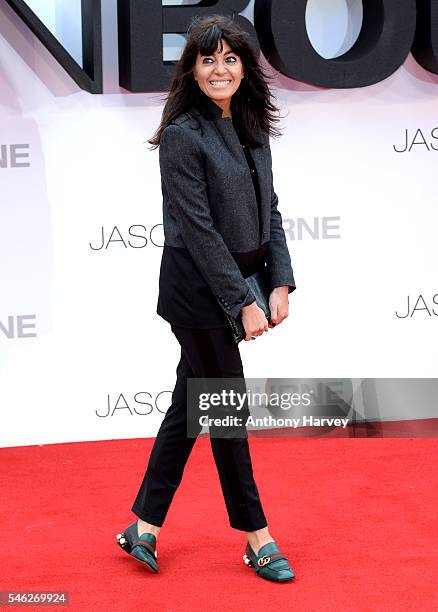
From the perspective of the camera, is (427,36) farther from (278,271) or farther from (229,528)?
(229,528)

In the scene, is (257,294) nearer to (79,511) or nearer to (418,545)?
(418,545)

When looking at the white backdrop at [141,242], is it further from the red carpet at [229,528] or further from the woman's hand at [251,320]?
the woman's hand at [251,320]

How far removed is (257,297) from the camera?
8.93 feet

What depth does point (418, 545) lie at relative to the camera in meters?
3.00

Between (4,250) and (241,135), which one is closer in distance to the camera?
(241,135)

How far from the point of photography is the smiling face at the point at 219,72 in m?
2.62

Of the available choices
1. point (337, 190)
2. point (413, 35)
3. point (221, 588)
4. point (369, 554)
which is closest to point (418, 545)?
point (369, 554)

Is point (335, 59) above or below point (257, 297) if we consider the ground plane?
above

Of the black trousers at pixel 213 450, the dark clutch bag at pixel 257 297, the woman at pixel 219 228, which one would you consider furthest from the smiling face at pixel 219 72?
the black trousers at pixel 213 450

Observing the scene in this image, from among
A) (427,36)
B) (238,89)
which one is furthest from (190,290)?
(427,36)

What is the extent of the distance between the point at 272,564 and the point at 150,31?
2187 mm

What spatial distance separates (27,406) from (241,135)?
1.94 metres

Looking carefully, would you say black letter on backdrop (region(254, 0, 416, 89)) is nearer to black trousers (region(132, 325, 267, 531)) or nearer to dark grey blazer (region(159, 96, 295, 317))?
dark grey blazer (region(159, 96, 295, 317))

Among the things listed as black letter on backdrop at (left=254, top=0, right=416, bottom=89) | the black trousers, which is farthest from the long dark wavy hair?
black letter on backdrop at (left=254, top=0, right=416, bottom=89)
